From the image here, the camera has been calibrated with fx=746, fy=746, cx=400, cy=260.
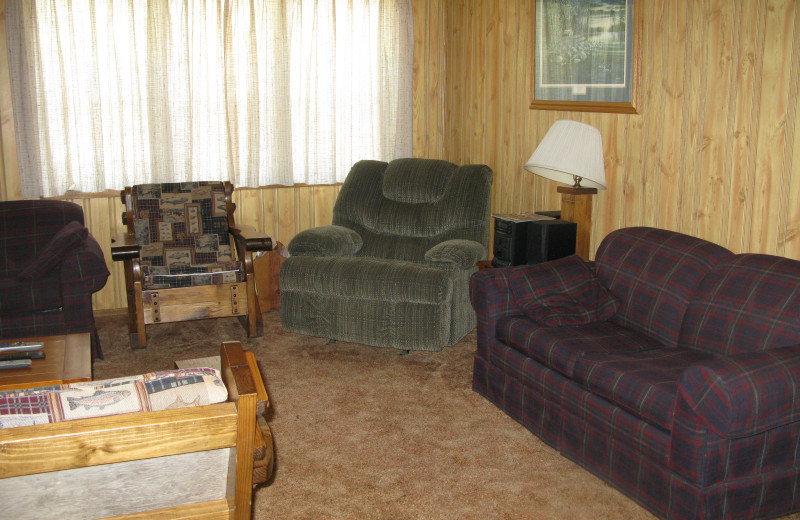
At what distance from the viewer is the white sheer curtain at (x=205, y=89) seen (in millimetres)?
4496

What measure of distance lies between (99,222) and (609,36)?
3.26m

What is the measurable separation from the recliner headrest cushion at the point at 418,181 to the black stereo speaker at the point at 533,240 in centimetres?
51

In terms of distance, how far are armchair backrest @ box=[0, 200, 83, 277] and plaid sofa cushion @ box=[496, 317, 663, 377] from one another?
2.57 m

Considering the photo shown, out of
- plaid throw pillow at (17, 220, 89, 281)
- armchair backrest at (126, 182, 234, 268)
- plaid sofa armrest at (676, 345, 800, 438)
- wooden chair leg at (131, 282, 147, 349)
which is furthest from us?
armchair backrest at (126, 182, 234, 268)

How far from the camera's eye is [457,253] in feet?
12.9

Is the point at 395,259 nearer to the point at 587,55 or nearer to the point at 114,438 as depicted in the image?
the point at 587,55

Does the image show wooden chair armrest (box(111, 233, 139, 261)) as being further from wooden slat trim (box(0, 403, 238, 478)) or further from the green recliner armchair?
wooden slat trim (box(0, 403, 238, 478))

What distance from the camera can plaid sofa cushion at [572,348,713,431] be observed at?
93.7 inches

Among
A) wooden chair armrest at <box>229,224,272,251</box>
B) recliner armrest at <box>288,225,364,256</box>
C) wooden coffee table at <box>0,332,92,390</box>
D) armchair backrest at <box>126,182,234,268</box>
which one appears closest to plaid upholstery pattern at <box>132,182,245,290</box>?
armchair backrest at <box>126,182,234,268</box>

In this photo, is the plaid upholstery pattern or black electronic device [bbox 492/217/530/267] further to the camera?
the plaid upholstery pattern

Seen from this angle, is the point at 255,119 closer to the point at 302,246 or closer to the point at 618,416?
the point at 302,246

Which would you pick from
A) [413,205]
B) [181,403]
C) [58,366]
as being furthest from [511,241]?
[181,403]

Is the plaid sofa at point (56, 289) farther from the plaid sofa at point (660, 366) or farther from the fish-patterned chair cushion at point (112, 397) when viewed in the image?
the fish-patterned chair cushion at point (112, 397)

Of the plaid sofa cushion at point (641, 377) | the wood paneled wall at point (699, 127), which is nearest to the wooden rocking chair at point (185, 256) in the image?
the wood paneled wall at point (699, 127)
